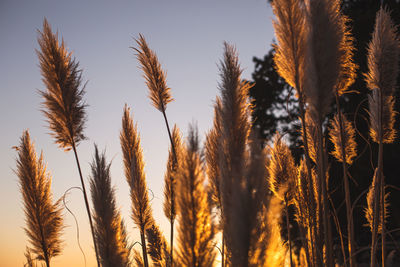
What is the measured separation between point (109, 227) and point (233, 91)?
104 centimetres

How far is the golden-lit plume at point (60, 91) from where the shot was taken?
108 inches

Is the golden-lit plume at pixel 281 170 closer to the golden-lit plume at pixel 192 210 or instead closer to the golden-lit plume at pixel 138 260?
the golden-lit plume at pixel 138 260

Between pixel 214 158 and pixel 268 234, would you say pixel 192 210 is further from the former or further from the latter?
pixel 214 158

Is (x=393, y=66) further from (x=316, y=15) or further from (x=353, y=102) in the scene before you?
(x=353, y=102)

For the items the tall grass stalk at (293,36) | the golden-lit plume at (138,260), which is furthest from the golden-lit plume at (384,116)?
the golden-lit plume at (138,260)

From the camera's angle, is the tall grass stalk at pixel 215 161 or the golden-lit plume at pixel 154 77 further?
the golden-lit plume at pixel 154 77

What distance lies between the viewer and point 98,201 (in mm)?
2014

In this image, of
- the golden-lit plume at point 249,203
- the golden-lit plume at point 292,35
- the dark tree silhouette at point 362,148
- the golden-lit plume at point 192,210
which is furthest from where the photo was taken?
the dark tree silhouette at point 362,148

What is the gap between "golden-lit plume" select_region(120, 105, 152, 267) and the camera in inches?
116

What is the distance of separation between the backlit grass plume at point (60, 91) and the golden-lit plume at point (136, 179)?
505 millimetres

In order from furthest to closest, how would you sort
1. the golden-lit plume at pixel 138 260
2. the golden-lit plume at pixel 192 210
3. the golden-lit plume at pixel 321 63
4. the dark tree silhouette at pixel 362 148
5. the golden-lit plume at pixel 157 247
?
1. the dark tree silhouette at pixel 362 148
2. the golden-lit plume at pixel 138 260
3. the golden-lit plume at pixel 157 247
4. the golden-lit plume at pixel 321 63
5. the golden-lit plume at pixel 192 210

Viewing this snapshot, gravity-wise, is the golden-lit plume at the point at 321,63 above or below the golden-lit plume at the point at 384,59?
below

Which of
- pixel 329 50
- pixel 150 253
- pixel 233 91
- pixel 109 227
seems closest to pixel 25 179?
pixel 109 227

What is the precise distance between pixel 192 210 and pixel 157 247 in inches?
82.6
